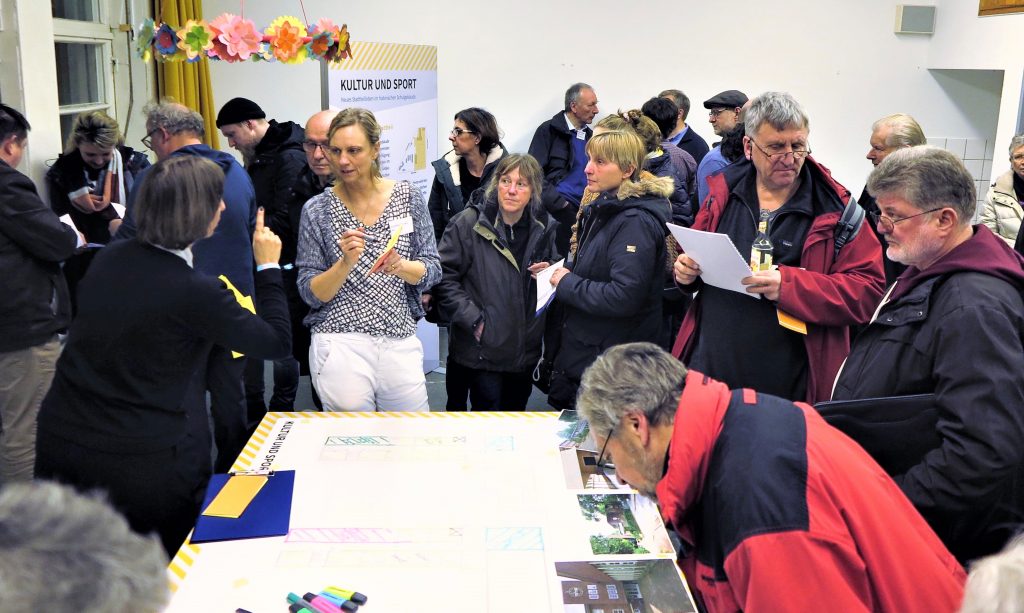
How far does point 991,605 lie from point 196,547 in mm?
1604

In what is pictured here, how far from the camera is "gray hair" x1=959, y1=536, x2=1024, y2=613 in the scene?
2.82 ft

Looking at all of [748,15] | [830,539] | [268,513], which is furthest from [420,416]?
[748,15]

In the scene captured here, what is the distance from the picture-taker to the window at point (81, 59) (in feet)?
15.3

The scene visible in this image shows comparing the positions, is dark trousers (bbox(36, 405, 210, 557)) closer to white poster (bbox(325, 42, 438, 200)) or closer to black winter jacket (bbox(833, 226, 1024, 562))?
black winter jacket (bbox(833, 226, 1024, 562))

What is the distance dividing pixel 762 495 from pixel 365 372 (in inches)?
65.9

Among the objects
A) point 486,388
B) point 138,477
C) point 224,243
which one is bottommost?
point 486,388

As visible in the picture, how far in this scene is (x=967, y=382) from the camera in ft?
5.49

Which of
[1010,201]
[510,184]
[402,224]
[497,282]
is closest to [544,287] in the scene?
[497,282]

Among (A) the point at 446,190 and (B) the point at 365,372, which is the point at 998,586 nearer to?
(B) the point at 365,372

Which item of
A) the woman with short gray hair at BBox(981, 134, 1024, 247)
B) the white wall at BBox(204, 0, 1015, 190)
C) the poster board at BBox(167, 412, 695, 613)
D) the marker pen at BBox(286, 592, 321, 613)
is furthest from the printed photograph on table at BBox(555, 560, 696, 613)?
the white wall at BBox(204, 0, 1015, 190)

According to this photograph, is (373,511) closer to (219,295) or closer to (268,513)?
(268,513)

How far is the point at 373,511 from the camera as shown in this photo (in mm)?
2062

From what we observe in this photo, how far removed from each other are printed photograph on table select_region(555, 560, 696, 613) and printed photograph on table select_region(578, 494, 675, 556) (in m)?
0.09

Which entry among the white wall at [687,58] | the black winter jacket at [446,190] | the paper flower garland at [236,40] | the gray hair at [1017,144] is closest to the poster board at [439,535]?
the paper flower garland at [236,40]
